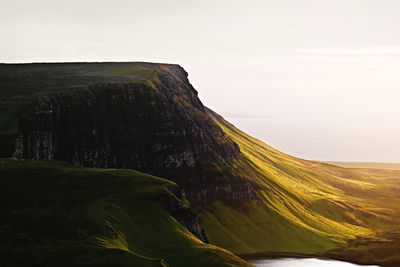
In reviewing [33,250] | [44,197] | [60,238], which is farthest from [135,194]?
[33,250]

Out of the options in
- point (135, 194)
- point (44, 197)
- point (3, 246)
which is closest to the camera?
point (3, 246)

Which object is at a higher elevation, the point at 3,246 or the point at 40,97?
the point at 40,97

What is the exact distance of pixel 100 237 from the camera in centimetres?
11594

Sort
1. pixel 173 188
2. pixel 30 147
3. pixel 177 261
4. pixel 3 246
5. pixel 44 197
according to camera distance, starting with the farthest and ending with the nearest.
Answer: pixel 30 147 → pixel 173 188 → pixel 44 197 → pixel 177 261 → pixel 3 246

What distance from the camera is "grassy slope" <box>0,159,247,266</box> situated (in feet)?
341

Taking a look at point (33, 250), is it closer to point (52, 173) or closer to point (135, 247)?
point (135, 247)

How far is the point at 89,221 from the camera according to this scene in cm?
12312

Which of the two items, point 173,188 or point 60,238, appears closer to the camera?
point 60,238

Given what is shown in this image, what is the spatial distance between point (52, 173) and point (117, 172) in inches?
769

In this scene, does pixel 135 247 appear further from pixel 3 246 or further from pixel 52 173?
pixel 52 173

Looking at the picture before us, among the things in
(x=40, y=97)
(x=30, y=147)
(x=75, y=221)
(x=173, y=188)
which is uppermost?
(x=40, y=97)

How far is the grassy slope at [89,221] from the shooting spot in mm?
104000

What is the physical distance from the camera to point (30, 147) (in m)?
172

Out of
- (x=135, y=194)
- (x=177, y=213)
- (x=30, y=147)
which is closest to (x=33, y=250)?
(x=135, y=194)
